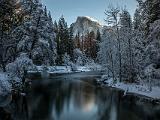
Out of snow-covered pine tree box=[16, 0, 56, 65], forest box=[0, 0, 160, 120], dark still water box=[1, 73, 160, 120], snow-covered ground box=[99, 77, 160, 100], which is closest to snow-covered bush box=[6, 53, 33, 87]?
forest box=[0, 0, 160, 120]

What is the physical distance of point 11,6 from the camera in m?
28.6

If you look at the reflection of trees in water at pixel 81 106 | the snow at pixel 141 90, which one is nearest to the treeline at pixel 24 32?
the reflection of trees in water at pixel 81 106

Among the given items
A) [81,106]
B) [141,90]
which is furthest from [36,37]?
[141,90]

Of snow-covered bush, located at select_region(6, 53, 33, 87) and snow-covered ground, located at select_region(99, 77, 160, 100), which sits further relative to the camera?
snow-covered ground, located at select_region(99, 77, 160, 100)

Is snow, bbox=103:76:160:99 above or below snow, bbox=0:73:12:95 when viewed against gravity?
below

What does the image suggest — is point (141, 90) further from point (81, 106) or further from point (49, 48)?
point (49, 48)

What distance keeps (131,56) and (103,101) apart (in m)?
15.7

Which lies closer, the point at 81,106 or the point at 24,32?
the point at 81,106

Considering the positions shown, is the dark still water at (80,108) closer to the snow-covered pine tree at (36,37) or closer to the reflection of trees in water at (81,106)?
the reflection of trees in water at (81,106)

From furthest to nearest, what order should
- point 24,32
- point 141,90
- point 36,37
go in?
point 36,37, point 24,32, point 141,90

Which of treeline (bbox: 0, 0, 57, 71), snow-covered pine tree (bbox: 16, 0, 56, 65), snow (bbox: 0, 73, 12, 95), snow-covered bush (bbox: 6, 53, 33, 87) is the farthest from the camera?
snow-covered pine tree (bbox: 16, 0, 56, 65)

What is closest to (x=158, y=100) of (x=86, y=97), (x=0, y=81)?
(x=86, y=97)

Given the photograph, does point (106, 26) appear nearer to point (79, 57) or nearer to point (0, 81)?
point (0, 81)

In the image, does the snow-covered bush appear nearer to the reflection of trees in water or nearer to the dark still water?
the reflection of trees in water
